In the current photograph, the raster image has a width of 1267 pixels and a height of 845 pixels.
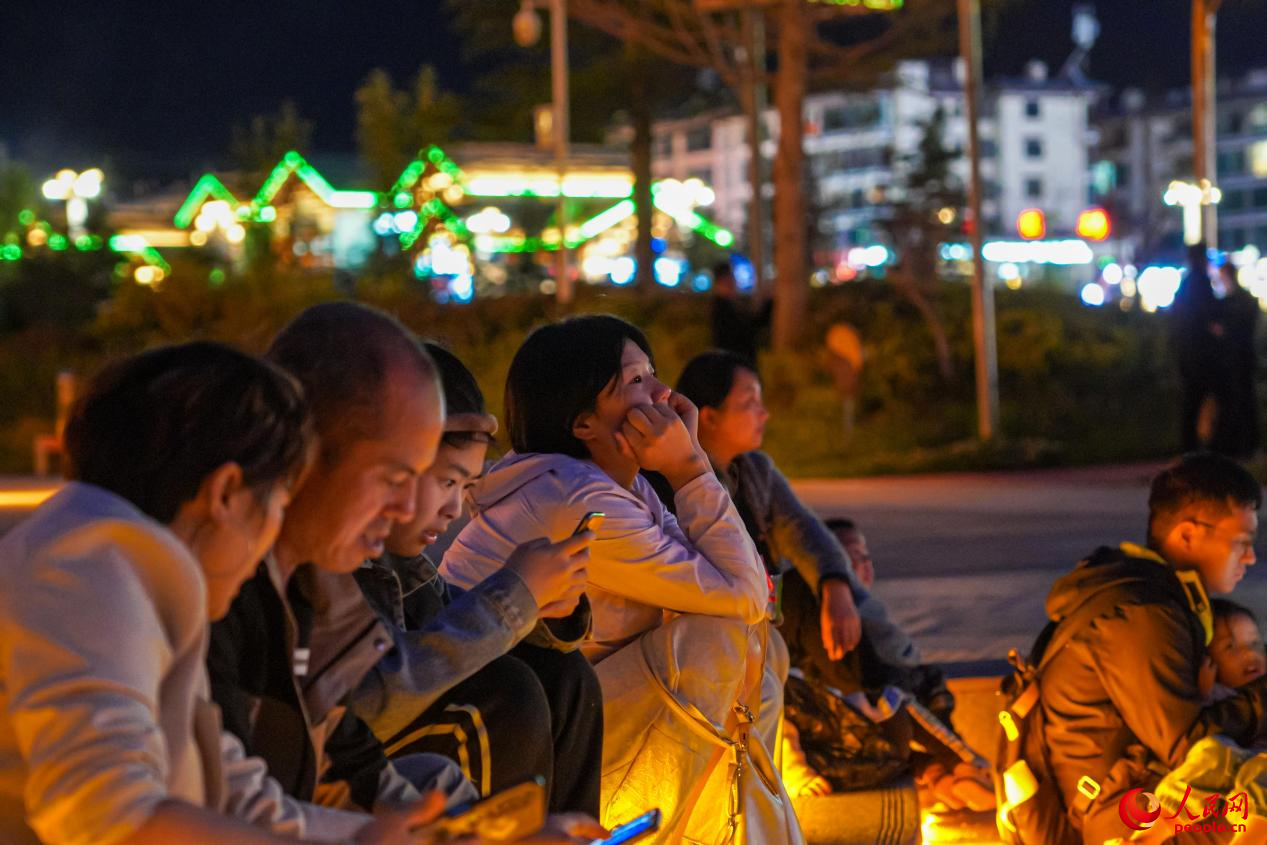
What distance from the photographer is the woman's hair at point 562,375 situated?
3.62 metres

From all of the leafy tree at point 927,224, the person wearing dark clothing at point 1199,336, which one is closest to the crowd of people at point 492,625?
the person wearing dark clothing at point 1199,336

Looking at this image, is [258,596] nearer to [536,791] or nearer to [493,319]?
[536,791]

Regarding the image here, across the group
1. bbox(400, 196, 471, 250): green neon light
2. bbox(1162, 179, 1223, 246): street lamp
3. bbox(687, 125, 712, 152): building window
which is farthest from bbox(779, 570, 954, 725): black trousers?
bbox(687, 125, 712, 152): building window

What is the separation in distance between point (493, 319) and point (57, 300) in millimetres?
12482

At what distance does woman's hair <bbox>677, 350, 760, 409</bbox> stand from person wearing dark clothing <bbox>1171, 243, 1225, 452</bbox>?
1111 cm

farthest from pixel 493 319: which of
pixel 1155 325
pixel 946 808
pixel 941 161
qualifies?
pixel 946 808

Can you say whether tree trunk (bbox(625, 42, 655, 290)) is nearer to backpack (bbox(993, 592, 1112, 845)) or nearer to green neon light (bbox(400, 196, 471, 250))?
green neon light (bbox(400, 196, 471, 250))

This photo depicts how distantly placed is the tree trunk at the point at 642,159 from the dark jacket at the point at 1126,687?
2382 centimetres

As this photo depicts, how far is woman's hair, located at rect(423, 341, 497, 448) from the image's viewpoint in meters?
2.99

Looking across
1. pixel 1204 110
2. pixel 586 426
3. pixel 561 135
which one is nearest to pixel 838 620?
pixel 586 426

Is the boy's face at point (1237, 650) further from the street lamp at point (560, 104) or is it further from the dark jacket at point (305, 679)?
the street lamp at point (560, 104)

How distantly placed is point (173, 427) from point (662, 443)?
5.38ft

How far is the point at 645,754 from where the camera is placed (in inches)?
140

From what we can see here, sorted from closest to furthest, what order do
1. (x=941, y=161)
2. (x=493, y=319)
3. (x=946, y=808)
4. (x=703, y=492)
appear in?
(x=703, y=492)
(x=946, y=808)
(x=493, y=319)
(x=941, y=161)
